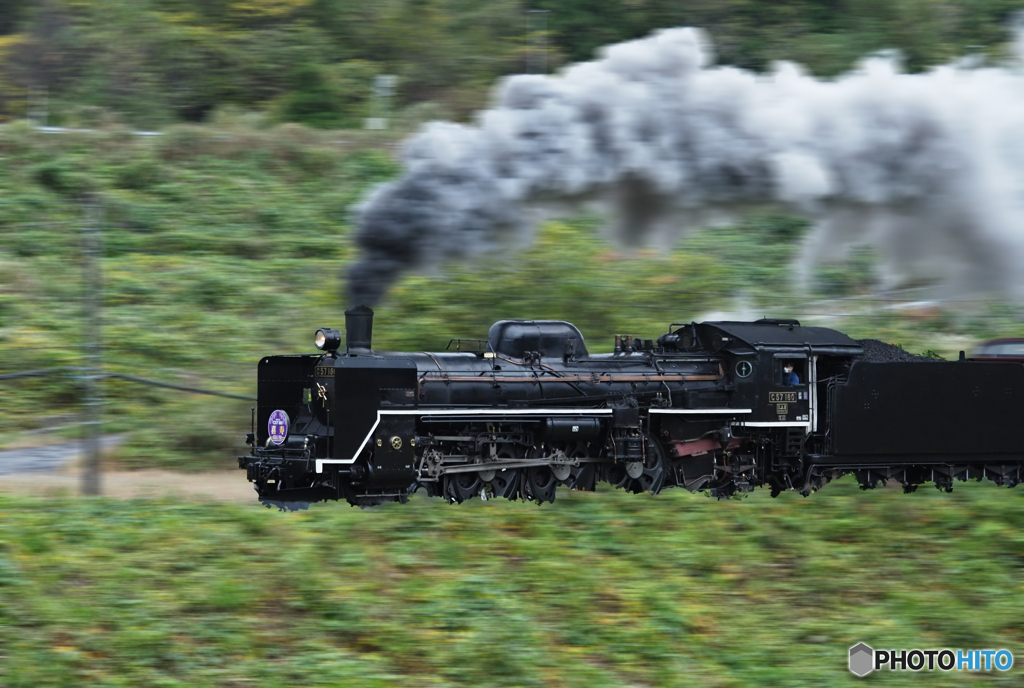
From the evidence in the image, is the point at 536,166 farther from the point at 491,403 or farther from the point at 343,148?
the point at 343,148

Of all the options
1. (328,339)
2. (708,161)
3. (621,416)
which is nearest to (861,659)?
(621,416)

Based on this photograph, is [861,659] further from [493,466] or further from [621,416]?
[493,466]

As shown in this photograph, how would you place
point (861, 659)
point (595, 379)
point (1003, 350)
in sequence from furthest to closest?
Answer: point (1003, 350)
point (595, 379)
point (861, 659)

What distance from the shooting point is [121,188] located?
79.9ft

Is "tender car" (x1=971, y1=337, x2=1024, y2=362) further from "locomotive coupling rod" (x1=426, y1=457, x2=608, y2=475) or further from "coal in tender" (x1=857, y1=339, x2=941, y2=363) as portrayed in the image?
"locomotive coupling rod" (x1=426, y1=457, x2=608, y2=475)

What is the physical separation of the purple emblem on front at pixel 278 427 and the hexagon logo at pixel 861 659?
20.2ft

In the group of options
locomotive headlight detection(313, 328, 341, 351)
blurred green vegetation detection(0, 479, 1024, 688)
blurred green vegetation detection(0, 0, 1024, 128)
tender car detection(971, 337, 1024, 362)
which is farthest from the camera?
blurred green vegetation detection(0, 0, 1024, 128)

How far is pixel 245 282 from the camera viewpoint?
69.9 feet

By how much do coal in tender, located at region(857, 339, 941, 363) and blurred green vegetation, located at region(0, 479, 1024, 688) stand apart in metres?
2.78

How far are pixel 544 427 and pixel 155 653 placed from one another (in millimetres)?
5340

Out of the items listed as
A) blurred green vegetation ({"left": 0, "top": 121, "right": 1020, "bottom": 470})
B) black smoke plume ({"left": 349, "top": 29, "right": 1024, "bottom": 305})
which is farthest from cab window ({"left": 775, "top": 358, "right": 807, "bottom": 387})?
blurred green vegetation ({"left": 0, "top": 121, "right": 1020, "bottom": 470})

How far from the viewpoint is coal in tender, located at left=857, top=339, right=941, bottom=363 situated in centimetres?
1459

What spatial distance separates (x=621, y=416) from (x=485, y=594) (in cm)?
386

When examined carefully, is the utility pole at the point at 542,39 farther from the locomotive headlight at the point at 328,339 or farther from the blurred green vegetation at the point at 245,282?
the locomotive headlight at the point at 328,339
